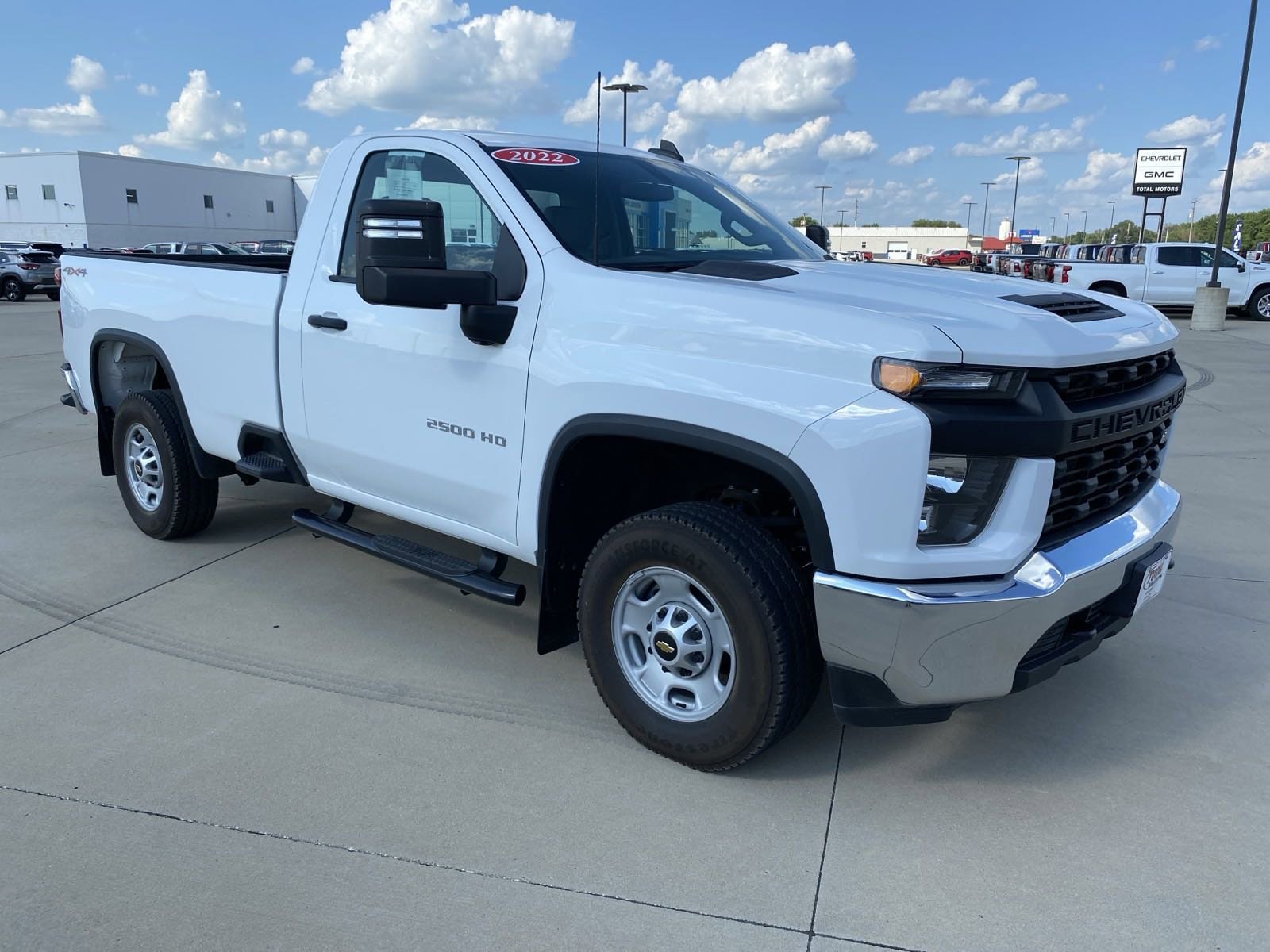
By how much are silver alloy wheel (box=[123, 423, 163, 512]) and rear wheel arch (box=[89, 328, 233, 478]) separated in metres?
0.26

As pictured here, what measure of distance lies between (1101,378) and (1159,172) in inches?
1462

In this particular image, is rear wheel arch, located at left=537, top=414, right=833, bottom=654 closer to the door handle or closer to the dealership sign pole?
the door handle

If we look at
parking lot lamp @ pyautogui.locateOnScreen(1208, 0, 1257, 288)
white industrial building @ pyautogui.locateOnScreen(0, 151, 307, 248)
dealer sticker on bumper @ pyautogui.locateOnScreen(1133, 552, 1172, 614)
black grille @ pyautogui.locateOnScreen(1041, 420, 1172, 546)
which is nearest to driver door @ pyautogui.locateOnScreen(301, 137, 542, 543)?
black grille @ pyautogui.locateOnScreen(1041, 420, 1172, 546)

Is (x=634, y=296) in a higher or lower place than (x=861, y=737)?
higher

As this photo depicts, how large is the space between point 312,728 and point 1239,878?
9.55 feet

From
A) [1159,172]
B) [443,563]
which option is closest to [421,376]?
[443,563]

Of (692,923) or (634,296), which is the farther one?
(634,296)

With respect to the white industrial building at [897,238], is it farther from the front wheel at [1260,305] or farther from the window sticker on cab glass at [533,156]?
the window sticker on cab glass at [533,156]

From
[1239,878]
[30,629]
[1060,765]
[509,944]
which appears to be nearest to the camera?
[509,944]

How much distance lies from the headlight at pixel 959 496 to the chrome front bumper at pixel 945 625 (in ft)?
0.44

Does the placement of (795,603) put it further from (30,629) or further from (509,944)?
(30,629)

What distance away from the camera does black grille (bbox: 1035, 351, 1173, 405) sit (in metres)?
2.73

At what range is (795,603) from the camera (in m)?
2.90

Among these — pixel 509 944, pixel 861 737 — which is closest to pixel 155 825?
pixel 509 944
